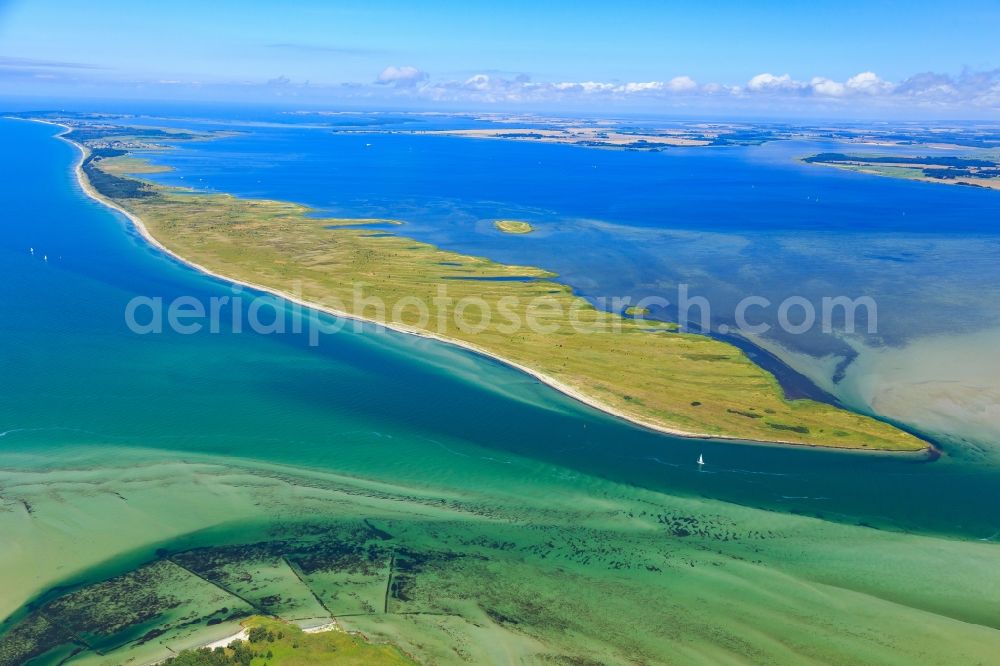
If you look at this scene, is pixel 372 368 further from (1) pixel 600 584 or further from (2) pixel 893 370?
(2) pixel 893 370

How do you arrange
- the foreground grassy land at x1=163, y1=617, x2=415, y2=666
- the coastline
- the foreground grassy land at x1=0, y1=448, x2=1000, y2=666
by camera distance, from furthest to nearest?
the coastline, the foreground grassy land at x1=0, y1=448, x2=1000, y2=666, the foreground grassy land at x1=163, y1=617, x2=415, y2=666

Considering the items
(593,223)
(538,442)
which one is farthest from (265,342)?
(593,223)

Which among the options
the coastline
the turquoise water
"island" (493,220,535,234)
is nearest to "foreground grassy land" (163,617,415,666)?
the turquoise water

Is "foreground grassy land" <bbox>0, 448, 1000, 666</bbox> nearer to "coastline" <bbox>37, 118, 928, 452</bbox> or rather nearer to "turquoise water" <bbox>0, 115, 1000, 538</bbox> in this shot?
"turquoise water" <bbox>0, 115, 1000, 538</bbox>

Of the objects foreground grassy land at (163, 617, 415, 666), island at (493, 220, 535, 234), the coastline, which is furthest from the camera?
island at (493, 220, 535, 234)

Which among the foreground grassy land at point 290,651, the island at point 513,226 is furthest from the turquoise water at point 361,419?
the island at point 513,226

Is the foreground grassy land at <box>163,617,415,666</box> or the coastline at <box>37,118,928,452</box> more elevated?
the coastline at <box>37,118,928,452</box>

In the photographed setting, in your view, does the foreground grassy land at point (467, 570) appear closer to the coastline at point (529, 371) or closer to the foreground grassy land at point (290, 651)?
the foreground grassy land at point (290, 651)
